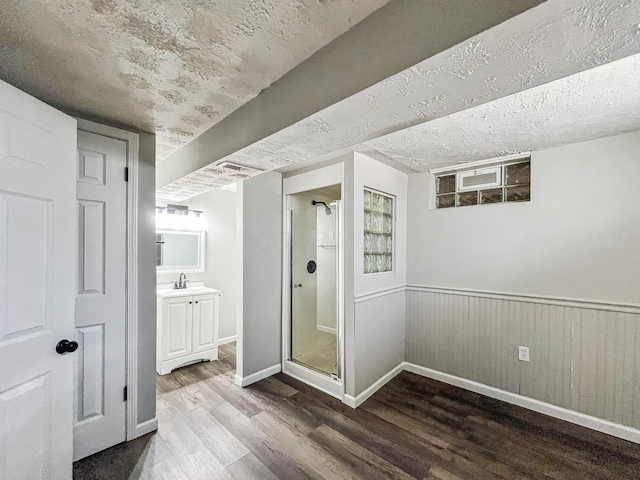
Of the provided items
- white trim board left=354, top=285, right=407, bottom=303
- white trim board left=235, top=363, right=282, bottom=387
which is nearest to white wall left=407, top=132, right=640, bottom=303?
white trim board left=354, top=285, right=407, bottom=303

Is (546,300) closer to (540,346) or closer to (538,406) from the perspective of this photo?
(540,346)

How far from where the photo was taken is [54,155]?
1.30 metres

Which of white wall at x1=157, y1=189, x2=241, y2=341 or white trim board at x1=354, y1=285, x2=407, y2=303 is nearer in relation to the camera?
white trim board at x1=354, y1=285, x2=407, y2=303

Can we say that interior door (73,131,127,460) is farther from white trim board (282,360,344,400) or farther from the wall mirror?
the wall mirror

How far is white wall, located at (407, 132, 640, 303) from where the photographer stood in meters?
2.06

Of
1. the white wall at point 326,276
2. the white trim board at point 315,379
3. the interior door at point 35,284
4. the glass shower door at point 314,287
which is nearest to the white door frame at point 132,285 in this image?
the interior door at point 35,284

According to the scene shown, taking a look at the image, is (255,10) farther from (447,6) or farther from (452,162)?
(452,162)

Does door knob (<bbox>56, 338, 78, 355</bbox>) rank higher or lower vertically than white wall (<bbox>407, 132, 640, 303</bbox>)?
lower

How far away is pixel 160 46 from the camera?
1134 mm

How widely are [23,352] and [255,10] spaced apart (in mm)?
1622

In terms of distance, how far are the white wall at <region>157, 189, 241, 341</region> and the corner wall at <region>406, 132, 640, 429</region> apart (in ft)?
8.68

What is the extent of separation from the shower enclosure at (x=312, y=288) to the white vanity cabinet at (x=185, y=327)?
98 cm

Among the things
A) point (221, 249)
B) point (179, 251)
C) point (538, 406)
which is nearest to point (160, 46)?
point (179, 251)

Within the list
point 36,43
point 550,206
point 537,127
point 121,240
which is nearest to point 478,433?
point 550,206
